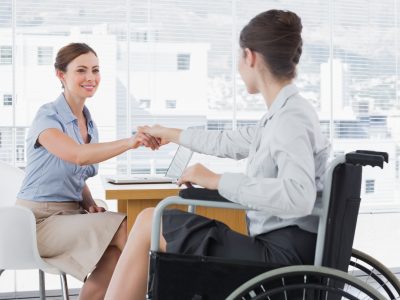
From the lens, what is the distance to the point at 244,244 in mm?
1875

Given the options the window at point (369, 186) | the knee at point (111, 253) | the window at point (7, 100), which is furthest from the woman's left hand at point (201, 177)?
the window at point (369, 186)

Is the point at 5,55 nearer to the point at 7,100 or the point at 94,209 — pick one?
the point at 7,100

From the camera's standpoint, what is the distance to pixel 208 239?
6.15ft

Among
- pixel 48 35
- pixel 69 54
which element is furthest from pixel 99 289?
pixel 48 35

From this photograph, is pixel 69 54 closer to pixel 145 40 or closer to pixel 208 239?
pixel 208 239

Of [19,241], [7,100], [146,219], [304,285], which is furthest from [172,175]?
[7,100]

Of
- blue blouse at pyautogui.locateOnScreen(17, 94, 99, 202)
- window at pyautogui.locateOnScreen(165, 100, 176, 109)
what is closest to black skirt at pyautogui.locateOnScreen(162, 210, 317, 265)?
blue blouse at pyautogui.locateOnScreen(17, 94, 99, 202)

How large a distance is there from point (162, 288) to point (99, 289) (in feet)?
2.62

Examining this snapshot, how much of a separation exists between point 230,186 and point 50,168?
3.63ft

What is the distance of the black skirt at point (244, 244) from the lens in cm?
186

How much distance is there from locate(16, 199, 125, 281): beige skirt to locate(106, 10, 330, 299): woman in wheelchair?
0.53 meters

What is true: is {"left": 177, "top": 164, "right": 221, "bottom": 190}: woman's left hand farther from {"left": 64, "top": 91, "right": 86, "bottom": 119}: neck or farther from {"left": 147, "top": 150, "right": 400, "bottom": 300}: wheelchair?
{"left": 64, "top": 91, "right": 86, "bottom": 119}: neck

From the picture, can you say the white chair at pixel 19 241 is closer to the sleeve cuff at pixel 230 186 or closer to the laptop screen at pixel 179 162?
the laptop screen at pixel 179 162

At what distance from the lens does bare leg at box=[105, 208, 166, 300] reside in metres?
1.96
